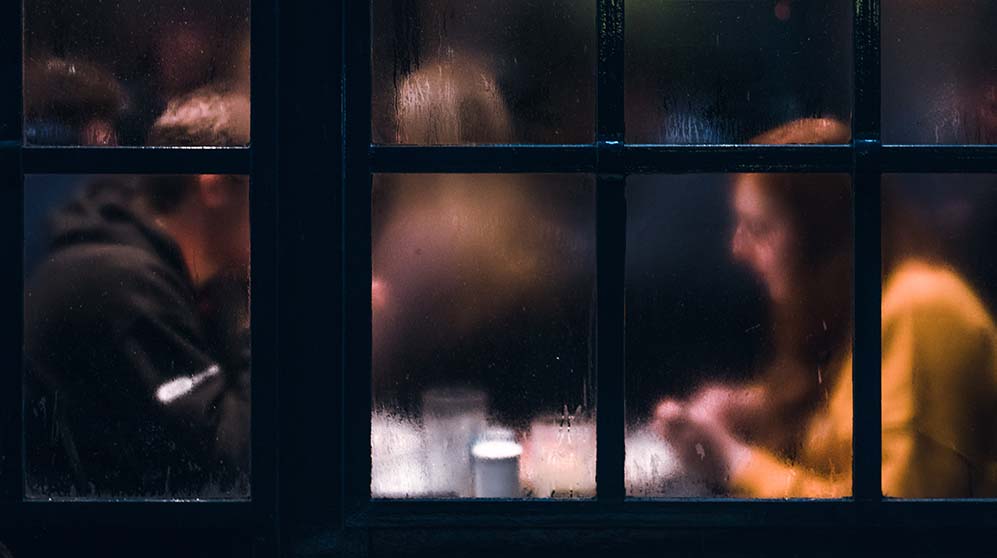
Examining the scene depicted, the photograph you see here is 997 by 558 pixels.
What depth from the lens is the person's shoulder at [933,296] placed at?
303 centimetres

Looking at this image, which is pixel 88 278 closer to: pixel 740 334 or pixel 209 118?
pixel 209 118

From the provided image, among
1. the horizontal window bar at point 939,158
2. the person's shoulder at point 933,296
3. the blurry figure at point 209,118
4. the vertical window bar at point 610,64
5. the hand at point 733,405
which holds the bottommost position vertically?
the hand at point 733,405

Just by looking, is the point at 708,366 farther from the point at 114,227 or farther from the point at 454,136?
the point at 114,227

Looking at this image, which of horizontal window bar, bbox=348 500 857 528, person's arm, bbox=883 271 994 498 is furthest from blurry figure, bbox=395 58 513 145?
person's arm, bbox=883 271 994 498

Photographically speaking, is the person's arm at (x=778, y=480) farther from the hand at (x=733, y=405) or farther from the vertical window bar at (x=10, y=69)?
the vertical window bar at (x=10, y=69)

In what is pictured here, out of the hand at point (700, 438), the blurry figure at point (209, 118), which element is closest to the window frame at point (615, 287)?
the hand at point (700, 438)

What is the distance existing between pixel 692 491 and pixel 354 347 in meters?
1.18

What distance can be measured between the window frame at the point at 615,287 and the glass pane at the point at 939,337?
0.19 ft

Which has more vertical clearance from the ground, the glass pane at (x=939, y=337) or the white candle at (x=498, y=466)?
the glass pane at (x=939, y=337)

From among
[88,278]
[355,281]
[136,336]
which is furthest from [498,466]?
[88,278]

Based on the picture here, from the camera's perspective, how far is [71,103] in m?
3.09

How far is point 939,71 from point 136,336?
2.72m

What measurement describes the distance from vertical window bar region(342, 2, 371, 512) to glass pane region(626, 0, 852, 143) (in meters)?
0.87

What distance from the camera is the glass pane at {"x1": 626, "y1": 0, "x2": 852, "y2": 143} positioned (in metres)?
3.07
